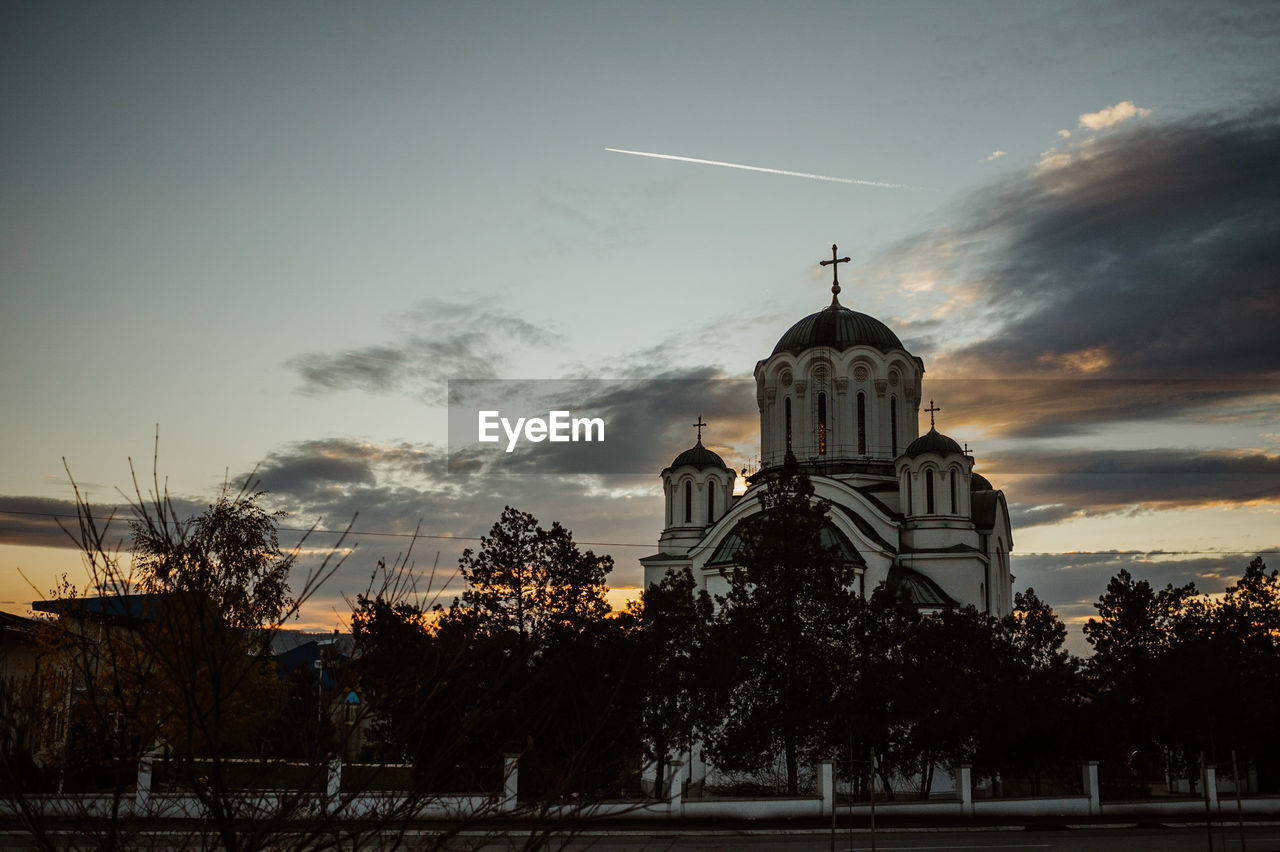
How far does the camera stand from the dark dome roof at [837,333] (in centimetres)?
4506

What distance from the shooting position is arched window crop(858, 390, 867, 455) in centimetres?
4366

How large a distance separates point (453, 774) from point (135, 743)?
1.71 m

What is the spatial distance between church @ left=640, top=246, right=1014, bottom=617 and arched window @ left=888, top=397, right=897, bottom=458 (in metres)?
0.06

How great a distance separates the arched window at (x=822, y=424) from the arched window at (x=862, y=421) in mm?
1331

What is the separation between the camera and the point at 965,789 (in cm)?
2528

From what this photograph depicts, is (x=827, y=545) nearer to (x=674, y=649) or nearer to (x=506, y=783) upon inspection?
(x=674, y=649)

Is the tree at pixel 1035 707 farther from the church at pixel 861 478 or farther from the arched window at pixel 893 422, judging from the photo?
the arched window at pixel 893 422

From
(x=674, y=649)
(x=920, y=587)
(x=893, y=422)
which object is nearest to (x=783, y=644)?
(x=674, y=649)

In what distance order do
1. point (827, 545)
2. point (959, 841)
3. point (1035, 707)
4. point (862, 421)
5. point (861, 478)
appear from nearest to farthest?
point (959, 841)
point (1035, 707)
point (827, 545)
point (861, 478)
point (862, 421)

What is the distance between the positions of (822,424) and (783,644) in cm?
1974

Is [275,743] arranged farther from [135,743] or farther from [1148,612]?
[1148,612]

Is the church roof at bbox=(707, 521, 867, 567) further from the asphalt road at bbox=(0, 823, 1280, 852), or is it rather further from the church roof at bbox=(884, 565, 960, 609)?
the asphalt road at bbox=(0, 823, 1280, 852)

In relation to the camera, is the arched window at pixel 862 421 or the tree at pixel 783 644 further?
the arched window at pixel 862 421

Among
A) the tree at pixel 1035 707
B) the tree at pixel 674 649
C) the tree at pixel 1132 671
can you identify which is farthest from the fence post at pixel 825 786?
the tree at pixel 1132 671
